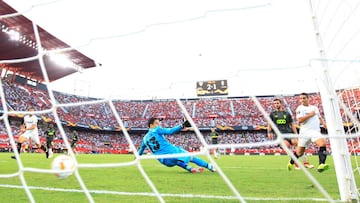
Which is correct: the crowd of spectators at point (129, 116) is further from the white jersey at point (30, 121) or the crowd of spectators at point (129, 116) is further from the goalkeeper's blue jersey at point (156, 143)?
the goalkeeper's blue jersey at point (156, 143)

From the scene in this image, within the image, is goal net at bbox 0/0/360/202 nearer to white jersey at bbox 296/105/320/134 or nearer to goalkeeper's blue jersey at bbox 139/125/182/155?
goalkeeper's blue jersey at bbox 139/125/182/155

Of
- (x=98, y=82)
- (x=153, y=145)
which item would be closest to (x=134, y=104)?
(x=153, y=145)

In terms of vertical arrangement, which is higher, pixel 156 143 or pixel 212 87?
pixel 212 87

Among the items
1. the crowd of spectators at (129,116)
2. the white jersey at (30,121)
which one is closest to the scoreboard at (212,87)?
the white jersey at (30,121)

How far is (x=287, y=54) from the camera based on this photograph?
5.92 ft

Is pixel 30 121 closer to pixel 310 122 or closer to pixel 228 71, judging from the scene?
pixel 310 122

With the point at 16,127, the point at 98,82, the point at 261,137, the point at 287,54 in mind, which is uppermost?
the point at 16,127

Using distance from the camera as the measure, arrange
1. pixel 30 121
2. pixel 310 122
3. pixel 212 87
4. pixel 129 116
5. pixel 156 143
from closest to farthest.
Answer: pixel 212 87 → pixel 310 122 → pixel 156 143 → pixel 30 121 → pixel 129 116

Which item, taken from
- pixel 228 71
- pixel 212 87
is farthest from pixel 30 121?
pixel 228 71

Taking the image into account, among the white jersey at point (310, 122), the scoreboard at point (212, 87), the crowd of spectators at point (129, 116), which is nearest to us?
the scoreboard at point (212, 87)

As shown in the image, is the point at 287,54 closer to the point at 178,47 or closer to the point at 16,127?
the point at 178,47

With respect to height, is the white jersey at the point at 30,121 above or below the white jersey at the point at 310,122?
above

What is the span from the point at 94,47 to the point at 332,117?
2074 millimetres

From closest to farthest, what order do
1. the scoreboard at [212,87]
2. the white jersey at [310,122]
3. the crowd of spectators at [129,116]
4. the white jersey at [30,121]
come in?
the scoreboard at [212,87]
the white jersey at [310,122]
the white jersey at [30,121]
the crowd of spectators at [129,116]
